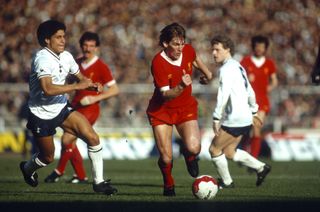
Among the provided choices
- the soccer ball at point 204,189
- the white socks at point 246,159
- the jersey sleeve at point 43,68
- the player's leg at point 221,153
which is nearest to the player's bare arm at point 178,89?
the soccer ball at point 204,189

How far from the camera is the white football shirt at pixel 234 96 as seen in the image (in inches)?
521

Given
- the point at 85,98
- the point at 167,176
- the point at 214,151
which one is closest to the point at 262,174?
the point at 214,151

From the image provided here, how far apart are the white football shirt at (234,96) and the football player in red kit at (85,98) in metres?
2.68

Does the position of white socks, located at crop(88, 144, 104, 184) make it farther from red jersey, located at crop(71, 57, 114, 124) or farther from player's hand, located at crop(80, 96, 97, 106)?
red jersey, located at crop(71, 57, 114, 124)

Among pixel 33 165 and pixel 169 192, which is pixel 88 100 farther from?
pixel 169 192

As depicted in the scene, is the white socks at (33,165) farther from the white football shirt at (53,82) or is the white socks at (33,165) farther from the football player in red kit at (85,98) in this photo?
the football player in red kit at (85,98)

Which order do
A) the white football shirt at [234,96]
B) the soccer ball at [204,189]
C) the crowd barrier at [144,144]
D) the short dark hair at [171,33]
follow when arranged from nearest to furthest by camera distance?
the soccer ball at [204,189] < the short dark hair at [171,33] < the white football shirt at [234,96] < the crowd barrier at [144,144]

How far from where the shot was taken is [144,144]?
27.2 m

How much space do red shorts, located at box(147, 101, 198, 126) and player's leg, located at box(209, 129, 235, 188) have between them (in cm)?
144

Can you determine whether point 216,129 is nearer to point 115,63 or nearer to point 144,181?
point 144,181

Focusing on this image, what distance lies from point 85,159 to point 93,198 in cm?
1487

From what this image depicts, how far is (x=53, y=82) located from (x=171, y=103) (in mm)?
1781

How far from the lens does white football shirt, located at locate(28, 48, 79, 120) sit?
12.0m
